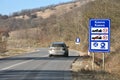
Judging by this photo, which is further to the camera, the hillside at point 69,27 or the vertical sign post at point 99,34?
the hillside at point 69,27

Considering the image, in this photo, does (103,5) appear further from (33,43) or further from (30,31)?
(30,31)

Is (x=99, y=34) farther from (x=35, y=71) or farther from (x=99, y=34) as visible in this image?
(x=35, y=71)

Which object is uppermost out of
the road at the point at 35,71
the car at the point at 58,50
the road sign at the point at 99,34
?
the road sign at the point at 99,34

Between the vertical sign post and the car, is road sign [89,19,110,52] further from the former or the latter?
the car

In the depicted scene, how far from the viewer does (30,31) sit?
6545 inches

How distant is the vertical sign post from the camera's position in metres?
21.7

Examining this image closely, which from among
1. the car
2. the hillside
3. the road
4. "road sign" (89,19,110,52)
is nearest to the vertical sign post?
"road sign" (89,19,110,52)

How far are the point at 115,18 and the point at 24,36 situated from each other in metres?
134

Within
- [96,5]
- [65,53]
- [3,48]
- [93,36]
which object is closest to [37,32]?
[3,48]

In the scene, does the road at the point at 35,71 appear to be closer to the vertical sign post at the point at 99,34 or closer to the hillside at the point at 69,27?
the vertical sign post at the point at 99,34

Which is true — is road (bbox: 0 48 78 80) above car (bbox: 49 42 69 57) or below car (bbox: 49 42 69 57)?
below

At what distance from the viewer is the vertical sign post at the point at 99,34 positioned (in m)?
21.7

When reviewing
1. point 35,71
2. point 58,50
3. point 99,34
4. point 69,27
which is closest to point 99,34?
point 99,34

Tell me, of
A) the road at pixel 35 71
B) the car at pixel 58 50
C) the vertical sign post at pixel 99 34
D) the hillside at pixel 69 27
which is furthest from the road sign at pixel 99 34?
the car at pixel 58 50
